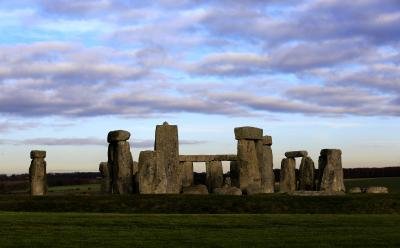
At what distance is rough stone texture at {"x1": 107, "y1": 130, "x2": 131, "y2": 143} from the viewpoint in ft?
101

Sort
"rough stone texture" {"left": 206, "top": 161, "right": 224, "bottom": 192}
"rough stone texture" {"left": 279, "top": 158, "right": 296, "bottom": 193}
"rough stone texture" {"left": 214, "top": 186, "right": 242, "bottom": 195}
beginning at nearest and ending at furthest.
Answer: "rough stone texture" {"left": 214, "top": 186, "right": 242, "bottom": 195}
"rough stone texture" {"left": 206, "top": 161, "right": 224, "bottom": 192}
"rough stone texture" {"left": 279, "top": 158, "right": 296, "bottom": 193}

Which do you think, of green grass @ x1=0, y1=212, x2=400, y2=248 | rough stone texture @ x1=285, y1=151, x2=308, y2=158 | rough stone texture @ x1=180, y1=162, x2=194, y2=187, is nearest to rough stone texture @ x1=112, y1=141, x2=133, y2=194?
rough stone texture @ x1=180, y1=162, x2=194, y2=187

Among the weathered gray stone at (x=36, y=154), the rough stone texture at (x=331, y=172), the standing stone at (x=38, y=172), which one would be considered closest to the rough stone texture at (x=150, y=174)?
the standing stone at (x=38, y=172)

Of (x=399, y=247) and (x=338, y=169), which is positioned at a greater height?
(x=338, y=169)

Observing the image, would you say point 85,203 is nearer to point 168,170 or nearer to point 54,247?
point 168,170

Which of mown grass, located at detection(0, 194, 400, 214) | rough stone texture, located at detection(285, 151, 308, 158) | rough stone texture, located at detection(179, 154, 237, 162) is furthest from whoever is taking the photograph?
rough stone texture, located at detection(285, 151, 308, 158)

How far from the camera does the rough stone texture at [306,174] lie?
119 feet

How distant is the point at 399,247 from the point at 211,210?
37.5 ft

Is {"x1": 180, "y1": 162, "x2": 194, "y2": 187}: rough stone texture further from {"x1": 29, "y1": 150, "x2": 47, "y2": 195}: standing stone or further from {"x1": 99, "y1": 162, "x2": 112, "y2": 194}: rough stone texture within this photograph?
{"x1": 29, "y1": 150, "x2": 47, "y2": 195}: standing stone

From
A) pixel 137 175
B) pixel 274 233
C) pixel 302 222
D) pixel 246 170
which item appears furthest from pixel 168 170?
pixel 274 233

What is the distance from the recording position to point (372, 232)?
15.9m

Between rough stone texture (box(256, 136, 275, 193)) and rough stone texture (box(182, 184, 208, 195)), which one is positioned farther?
rough stone texture (box(256, 136, 275, 193))

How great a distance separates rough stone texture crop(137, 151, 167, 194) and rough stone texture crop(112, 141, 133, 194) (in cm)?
145

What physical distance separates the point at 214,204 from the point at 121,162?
289 inches
